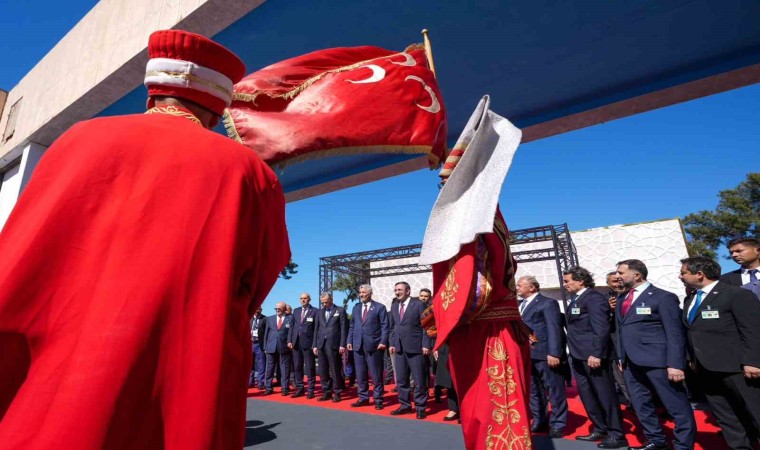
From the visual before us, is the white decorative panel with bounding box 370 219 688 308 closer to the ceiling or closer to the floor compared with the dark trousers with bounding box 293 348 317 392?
closer to the ceiling

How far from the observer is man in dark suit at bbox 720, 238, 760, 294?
13.3 ft

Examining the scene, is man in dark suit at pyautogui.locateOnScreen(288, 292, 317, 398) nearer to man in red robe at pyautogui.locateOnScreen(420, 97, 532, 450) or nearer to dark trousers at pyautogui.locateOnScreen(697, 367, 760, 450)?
dark trousers at pyautogui.locateOnScreen(697, 367, 760, 450)

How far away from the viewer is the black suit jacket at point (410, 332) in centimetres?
582

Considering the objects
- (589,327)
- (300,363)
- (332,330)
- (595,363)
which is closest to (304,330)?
(300,363)

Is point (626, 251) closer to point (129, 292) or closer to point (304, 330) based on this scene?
point (304, 330)

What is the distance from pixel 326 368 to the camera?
6816 millimetres

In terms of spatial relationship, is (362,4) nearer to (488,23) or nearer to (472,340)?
(488,23)

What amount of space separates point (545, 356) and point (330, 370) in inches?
138

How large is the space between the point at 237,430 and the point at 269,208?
1.46 feet

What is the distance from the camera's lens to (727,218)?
19.7 m

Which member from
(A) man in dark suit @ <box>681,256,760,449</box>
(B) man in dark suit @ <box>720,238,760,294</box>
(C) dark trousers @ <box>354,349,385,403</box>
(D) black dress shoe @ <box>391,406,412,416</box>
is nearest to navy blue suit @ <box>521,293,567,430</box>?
(A) man in dark suit @ <box>681,256,760,449</box>

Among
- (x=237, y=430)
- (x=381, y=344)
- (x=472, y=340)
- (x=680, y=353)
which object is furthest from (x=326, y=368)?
(x=237, y=430)

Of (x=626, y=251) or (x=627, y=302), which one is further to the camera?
(x=626, y=251)

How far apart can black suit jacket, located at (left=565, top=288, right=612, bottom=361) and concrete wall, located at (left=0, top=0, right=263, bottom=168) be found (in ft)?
13.4
